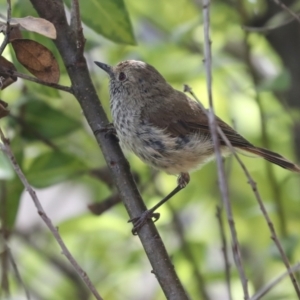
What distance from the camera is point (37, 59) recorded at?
2.15 meters

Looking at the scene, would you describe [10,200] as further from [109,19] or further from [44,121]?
[109,19]

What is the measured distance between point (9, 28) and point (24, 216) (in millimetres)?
3540

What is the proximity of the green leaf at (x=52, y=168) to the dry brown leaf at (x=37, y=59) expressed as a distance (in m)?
0.73

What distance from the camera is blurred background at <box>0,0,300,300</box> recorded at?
2.87 metres

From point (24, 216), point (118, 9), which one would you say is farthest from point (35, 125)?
point (24, 216)

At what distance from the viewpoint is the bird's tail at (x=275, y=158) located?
112 inches

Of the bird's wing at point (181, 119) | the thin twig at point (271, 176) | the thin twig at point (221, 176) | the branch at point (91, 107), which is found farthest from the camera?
the thin twig at point (271, 176)

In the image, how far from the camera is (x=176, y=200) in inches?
139

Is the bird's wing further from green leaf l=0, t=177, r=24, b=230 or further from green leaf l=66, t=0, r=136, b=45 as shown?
green leaf l=0, t=177, r=24, b=230

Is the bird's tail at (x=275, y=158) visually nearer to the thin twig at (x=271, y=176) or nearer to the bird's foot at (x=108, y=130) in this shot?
the thin twig at (x=271, y=176)

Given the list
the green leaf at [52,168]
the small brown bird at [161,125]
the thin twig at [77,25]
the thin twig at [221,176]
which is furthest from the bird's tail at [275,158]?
the thin twig at [221,176]

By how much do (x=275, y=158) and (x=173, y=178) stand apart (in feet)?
3.06

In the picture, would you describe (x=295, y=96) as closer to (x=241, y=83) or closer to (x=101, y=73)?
(x=241, y=83)

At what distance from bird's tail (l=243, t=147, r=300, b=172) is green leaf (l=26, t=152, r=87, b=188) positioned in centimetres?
80
